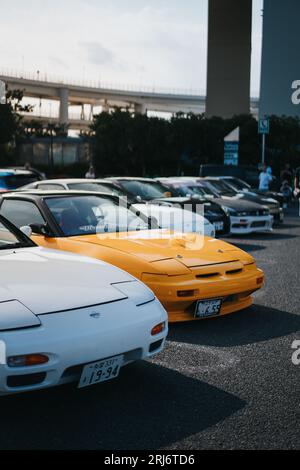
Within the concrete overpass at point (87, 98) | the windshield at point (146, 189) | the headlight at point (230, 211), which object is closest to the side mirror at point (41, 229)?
the windshield at point (146, 189)

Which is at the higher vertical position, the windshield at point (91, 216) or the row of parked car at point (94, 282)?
the windshield at point (91, 216)

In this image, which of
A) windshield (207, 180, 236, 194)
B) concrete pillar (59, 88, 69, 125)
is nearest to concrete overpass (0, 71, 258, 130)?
concrete pillar (59, 88, 69, 125)

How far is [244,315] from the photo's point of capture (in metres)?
5.96

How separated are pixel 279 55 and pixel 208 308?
73.5 meters

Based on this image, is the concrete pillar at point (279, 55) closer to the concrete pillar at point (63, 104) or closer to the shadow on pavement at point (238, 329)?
the concrete pillar at point (63, 104)

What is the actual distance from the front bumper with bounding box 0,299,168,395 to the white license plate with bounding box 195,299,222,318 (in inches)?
68.4

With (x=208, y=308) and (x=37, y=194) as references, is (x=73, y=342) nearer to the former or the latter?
(x=208, y=308)

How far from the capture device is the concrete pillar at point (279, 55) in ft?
236

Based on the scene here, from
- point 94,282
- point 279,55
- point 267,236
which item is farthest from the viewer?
point 279,55

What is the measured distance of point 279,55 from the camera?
73375mm

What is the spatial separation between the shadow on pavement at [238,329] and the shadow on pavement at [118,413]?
97cm

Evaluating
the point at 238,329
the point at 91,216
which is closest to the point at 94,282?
the point at 238,329
